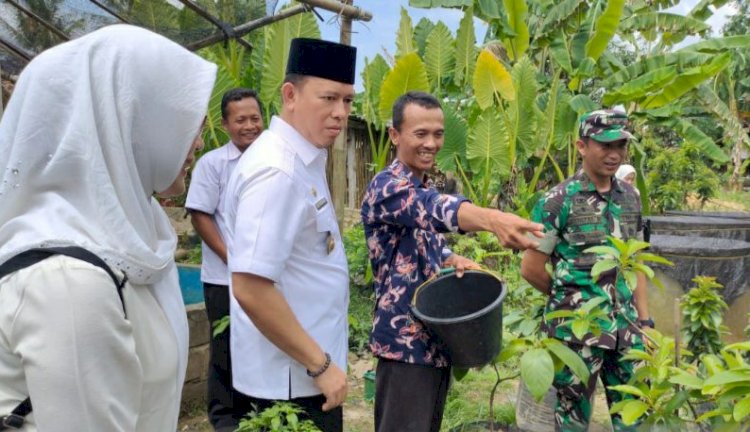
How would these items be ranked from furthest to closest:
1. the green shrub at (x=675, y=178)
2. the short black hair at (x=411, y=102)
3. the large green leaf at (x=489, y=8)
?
1. the green shrub at (x=675, y=178)
2. the large green leaf at (x=489, y=8)
3. the short black hair at (x=411, y=102)

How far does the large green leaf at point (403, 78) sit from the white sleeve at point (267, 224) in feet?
16.0

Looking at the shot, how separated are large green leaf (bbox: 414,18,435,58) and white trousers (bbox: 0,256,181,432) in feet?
28.2

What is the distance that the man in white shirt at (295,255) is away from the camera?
1692 mm

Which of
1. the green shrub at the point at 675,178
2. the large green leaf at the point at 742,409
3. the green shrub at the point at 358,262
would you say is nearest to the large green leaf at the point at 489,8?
the green shrub at the point at 358,262

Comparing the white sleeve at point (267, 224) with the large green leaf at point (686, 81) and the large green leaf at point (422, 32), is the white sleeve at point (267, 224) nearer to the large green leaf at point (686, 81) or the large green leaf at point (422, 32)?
the large green leaf at point (686, 81)

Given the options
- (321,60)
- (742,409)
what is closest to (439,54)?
(321,60)

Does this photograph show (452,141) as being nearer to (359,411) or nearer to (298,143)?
(359,411)

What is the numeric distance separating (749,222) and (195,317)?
6.69m

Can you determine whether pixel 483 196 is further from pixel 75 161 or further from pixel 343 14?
pixel 75 161

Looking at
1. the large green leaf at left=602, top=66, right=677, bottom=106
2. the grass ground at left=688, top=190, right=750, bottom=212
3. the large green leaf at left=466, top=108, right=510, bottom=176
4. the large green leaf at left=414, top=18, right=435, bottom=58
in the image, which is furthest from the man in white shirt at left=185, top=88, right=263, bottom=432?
the grass ground at left=688, top=190, right=750, bottom=212

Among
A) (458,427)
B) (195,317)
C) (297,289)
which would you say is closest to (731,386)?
(297,289)

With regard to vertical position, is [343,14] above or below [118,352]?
above

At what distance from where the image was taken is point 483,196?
23.5ft

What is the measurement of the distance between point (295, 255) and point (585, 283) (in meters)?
1.41
